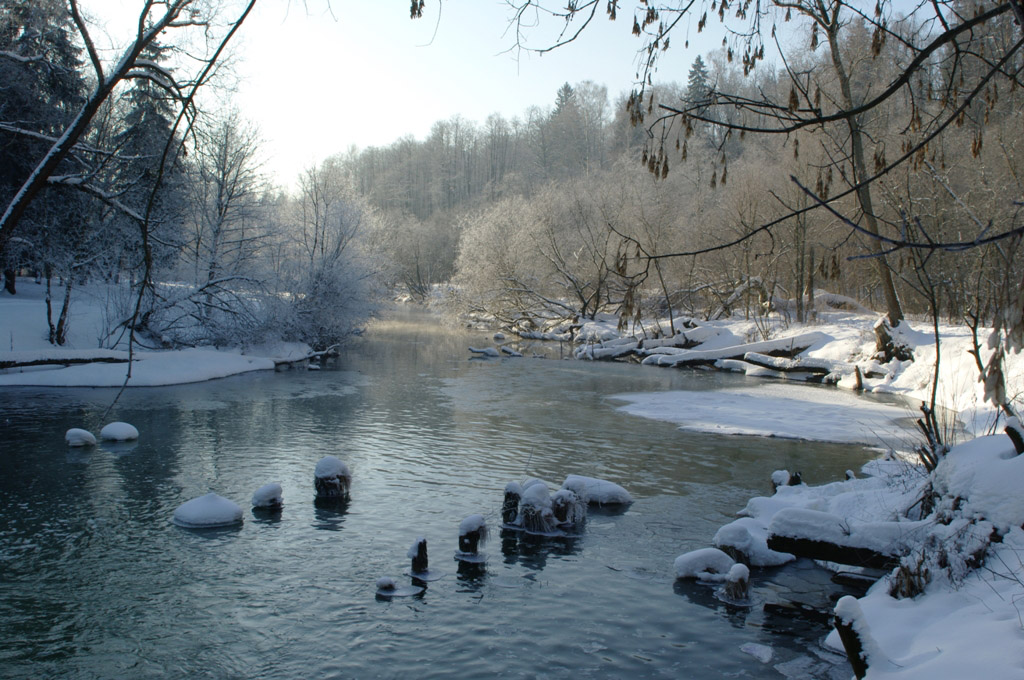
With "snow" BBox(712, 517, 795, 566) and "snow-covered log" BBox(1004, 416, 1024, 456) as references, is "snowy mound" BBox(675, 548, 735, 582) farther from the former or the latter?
"snow-covered log" BBox(1004, 416, 1024, 456)

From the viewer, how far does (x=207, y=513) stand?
29.8ft

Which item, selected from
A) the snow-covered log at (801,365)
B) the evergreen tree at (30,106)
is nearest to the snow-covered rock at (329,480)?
the evergreen tree at (30,106)

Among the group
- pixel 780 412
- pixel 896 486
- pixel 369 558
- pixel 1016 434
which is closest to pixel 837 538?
pixel 896 486

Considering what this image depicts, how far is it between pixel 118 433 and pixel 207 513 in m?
5.43

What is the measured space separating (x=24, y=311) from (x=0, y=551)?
2077 cm

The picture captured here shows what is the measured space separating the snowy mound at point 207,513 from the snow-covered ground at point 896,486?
5.89 meters

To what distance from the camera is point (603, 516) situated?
995cm

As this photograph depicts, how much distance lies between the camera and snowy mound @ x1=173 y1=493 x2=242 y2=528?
9031 millimetres

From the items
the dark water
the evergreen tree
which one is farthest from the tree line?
the dark water

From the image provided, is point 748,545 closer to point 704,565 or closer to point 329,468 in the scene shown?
point 704,565

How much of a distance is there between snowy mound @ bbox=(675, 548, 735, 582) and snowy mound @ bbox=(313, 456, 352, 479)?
4829 mm

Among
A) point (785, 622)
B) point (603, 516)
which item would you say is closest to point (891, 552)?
point (785, 622)

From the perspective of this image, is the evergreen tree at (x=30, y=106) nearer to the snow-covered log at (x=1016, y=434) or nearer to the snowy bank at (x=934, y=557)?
the snowy bank at (x=934, y=557)

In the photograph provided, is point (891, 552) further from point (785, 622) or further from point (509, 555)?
point (509, 555)
